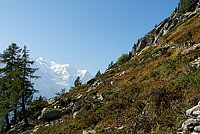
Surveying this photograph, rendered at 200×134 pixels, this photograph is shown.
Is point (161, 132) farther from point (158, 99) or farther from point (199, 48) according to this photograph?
point (199, 48)

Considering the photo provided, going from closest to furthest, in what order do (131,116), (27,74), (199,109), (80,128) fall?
(199,109) < (131,116) < (80,128) < (27,74)

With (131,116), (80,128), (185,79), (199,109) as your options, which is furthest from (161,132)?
(80,128)

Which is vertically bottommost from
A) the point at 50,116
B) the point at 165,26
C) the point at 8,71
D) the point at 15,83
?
the point at 50,116

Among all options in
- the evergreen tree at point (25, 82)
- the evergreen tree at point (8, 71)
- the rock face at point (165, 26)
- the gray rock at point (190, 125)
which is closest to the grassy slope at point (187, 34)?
the rock face at point (165, 26)

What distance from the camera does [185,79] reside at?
691 centimetres

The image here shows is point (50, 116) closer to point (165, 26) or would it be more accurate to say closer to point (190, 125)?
point (190, 125)

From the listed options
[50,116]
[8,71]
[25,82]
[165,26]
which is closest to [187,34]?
[50,116]

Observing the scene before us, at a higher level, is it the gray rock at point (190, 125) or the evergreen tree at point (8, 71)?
the evergreen tree at point (8, 71)

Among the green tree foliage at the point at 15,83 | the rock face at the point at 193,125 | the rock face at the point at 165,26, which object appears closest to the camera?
the rock face at the point at 193,125

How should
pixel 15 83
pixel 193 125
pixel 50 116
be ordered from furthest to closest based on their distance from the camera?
1. pixel 15 83
2. pixel 50 116
3. pixel 193 125

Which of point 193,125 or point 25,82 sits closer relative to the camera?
point 193,125

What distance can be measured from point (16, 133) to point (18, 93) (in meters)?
5.35

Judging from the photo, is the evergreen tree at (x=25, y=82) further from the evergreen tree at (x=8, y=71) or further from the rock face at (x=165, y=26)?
the rock face at (x=165, y=26)

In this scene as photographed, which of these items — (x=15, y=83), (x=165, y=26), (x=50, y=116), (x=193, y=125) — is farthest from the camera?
(x=165, y=26)
